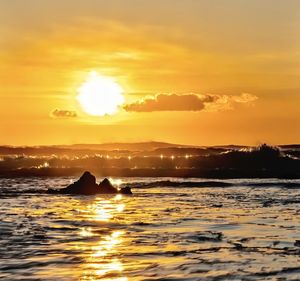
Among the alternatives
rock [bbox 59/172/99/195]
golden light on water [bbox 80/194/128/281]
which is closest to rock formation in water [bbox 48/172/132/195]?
rock [bbox 59/172/99/195]

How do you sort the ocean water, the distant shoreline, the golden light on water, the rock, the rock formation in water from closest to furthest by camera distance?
the golden light on water, the ocean water, the rock formation in water, the rock, the distant shoreline

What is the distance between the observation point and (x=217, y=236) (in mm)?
25766

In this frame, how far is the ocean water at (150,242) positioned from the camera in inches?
728

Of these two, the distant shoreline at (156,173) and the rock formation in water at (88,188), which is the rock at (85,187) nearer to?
the rock formation in water at (88,188)

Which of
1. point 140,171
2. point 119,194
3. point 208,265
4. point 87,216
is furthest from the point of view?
point 140,171

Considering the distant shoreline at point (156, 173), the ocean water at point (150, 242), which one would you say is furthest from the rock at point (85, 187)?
the distant shoreline at point (156, 173)

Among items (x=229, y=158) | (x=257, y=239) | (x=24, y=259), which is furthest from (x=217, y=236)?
(x=229, y=158)

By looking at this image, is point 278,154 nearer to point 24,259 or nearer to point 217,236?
point 217,236

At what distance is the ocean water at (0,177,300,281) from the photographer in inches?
728

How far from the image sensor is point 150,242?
2402 centimetres

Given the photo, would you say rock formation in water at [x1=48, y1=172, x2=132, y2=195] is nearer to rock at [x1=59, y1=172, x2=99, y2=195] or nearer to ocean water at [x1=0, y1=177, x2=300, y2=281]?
rock at [x1=59, y1=172, x2=99, y2=195]

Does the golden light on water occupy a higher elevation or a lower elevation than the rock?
lower

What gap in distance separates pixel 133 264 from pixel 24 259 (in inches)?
137

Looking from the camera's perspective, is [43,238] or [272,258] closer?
[272,258]
